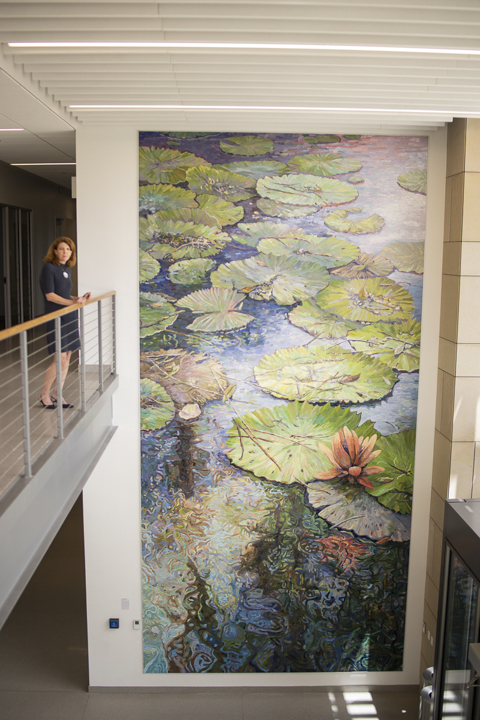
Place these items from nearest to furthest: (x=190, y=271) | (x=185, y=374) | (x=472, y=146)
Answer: (x=472, y=146) → (x=190, y=271) → (x=185, y=374)

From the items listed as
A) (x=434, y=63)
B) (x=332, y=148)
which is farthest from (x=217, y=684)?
(x=434, y=63)

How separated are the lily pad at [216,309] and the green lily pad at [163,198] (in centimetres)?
80

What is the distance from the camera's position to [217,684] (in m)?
5.85

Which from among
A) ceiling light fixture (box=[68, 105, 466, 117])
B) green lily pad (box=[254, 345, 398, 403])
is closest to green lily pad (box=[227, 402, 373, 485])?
green lily pad (box=[254, 345, 398, 403])

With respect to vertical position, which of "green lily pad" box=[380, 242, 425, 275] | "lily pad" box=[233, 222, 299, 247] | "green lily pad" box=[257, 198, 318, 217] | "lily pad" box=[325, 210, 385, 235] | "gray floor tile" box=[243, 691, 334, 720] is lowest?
"gray floor tile" box=[243, 691, 334, 720]

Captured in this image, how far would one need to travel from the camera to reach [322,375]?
217 inches

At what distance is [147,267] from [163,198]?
633mm

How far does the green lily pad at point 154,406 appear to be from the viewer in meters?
5.53

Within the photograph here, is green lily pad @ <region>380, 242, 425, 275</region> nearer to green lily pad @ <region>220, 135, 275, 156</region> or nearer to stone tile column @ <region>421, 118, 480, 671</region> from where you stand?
stone tile column @ <region>421, 118, 480, 671</region>

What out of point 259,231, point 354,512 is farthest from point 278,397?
point 259,231

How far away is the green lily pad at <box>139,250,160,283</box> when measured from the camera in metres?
5.37

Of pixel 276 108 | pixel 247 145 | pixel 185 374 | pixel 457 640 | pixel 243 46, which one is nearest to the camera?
pixel 243 46

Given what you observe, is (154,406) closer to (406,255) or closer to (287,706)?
(406,255)

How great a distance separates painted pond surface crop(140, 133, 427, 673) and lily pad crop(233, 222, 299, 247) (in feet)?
0.04
